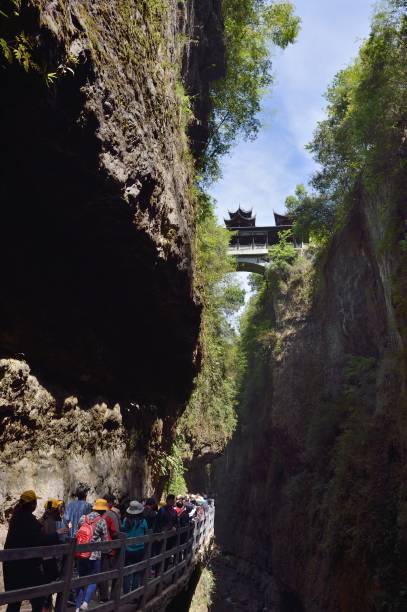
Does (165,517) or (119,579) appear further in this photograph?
(165,517)

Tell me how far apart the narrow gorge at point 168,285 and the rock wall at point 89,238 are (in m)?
0.03

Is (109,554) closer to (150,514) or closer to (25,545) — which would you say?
(150,514)

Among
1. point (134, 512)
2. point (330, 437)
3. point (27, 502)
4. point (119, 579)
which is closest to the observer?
point (27, 502)

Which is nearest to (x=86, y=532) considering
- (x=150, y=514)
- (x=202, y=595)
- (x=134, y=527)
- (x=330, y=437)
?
(x=134, y=527)

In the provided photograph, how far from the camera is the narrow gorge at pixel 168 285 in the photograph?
252 inches

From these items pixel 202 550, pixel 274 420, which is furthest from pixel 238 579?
pixel 202 550

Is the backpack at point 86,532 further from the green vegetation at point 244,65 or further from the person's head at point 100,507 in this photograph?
the green vegetation at point 244,65

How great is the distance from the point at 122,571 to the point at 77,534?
69 centimetres

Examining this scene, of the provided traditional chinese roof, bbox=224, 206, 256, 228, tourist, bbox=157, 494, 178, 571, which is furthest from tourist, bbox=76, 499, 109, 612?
traditional chinese roof, bbox=224, 206, 256, 228

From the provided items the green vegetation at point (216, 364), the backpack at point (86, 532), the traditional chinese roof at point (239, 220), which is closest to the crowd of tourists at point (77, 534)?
the backpack at point (86, 532)

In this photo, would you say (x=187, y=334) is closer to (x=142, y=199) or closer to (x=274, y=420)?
(x=142, y=199)

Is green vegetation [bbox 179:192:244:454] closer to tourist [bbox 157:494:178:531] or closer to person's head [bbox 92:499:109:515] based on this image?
tourist [bbox 157:494:178:531]

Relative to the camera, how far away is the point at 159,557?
7.30m

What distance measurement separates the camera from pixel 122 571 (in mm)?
5453
